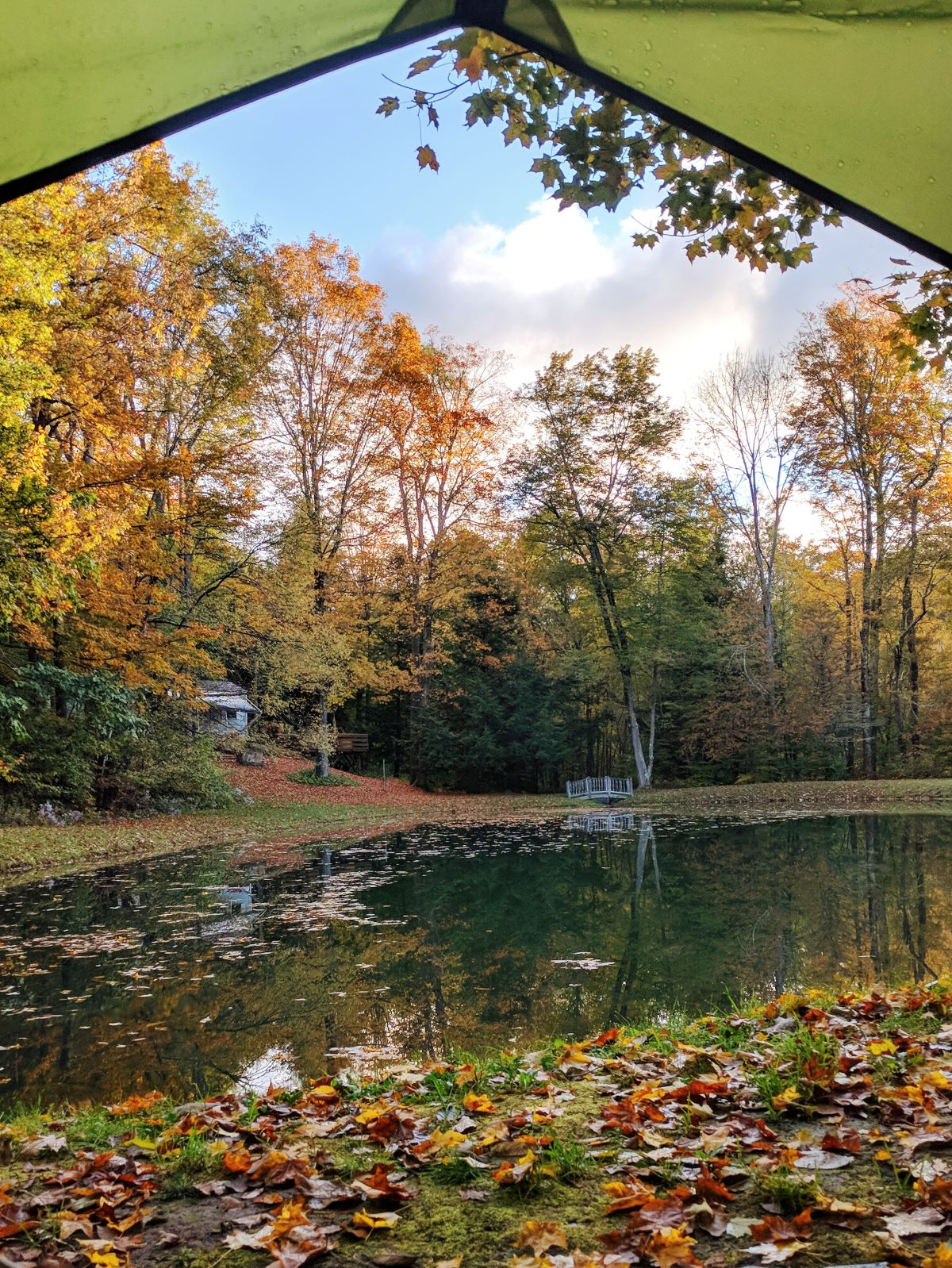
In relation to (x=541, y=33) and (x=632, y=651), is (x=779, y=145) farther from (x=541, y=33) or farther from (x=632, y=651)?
(x=632, y=651)

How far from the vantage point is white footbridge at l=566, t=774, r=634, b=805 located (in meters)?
25.6

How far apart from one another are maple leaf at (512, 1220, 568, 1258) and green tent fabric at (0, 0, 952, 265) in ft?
8.45

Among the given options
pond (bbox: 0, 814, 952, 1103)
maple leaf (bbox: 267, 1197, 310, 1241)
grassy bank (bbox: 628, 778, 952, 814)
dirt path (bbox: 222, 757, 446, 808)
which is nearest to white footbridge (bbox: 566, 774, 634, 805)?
grassy bank (bbox: 628, 778, 952, 814)

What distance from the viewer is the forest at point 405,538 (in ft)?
45.3

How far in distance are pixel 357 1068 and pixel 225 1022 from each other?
56.5 inches

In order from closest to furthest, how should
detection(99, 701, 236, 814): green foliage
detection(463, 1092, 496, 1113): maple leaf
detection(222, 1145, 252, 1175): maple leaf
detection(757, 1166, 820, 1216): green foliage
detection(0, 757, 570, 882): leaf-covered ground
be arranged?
detection(757, 1166, 820, 1216): green foliage → detection(222, 1145, 252, 1175): maple leaf → detection(463, 1092, 496, 1113): maple leaf → detection(0, 757, 570, 882): leaf-covered ground → detection(99, 701, 236, 814): green foliage

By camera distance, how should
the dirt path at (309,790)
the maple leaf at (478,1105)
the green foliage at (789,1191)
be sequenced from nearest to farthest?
the green foliage at (789,1191) → the maple leaf at (478,1105) → the dirt path at (309,790)

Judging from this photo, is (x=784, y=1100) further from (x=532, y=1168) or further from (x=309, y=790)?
(x=309, y=790)

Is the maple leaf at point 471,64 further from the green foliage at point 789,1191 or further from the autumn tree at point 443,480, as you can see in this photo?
the autumn tree at point 443,480

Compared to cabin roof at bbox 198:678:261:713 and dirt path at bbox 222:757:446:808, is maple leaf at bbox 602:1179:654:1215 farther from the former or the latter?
cabin roof at bbox 198:678:261:713

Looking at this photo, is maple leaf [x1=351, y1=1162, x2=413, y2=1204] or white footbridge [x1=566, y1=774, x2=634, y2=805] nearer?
maple leaf [x1=351, y1=1162, x2=413, y2=1204]

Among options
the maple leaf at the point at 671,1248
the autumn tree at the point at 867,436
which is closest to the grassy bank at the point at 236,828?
the maple leaf at the point at 671,1248

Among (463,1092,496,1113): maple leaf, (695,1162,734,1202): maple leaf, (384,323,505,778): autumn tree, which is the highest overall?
(384,323,505,778): autumn tree

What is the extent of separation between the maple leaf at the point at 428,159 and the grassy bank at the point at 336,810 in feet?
36.7
